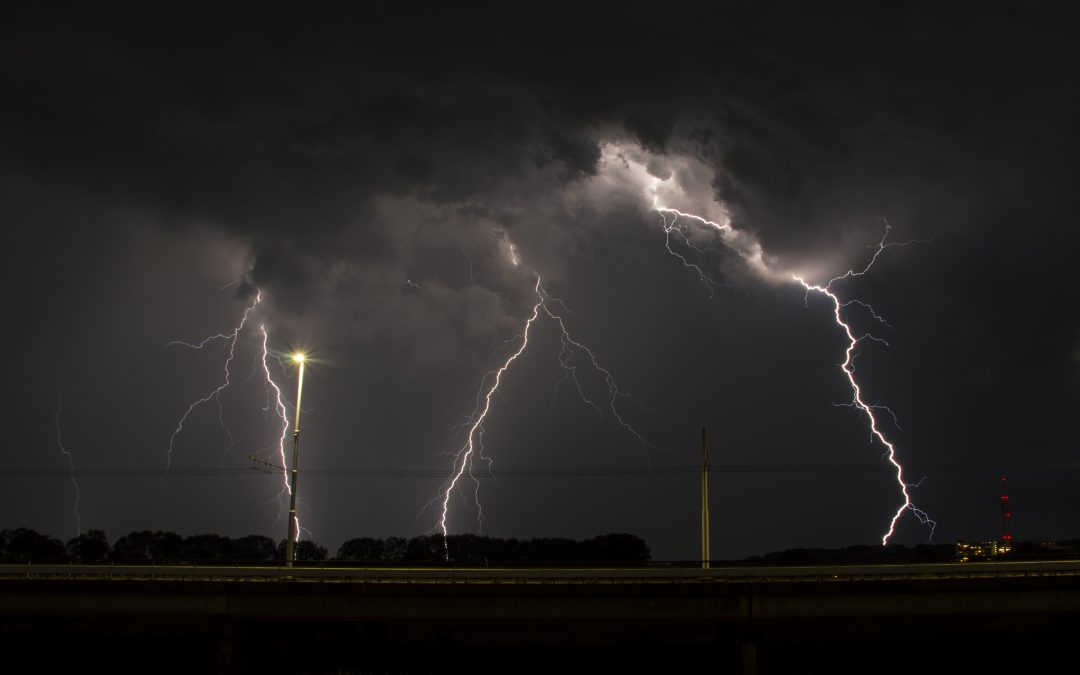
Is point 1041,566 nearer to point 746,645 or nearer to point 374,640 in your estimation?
point 746,645

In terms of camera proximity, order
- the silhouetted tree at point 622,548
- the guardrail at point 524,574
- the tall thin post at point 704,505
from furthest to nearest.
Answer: the silhouetted tree at point 622,548 → the tall thin post at point 704,505 → the guardrail at point 524,574

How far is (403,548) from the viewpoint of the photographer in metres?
92.2

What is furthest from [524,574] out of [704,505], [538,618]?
[704,505]

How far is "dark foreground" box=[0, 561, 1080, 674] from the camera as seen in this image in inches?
1045

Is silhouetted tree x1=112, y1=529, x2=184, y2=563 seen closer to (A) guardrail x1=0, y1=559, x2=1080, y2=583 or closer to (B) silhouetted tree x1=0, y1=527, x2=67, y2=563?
(B) silhouetted tree x1=0, y1=527, x2=67, y2=563

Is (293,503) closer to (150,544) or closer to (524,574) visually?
(524,574)

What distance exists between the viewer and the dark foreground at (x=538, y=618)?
87.1ft

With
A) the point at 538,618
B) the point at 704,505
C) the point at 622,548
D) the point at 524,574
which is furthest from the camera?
the point at 622,548

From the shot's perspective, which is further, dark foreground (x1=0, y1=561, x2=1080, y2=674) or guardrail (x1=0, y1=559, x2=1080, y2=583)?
guardrail (x1=0, y1=559, x2=1080, y2=583)

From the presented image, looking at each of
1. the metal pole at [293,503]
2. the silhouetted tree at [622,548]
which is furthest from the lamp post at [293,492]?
the silhouetted tree at [622,548]

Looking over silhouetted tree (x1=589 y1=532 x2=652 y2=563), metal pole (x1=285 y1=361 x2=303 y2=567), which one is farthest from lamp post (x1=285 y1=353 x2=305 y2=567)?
silhouetted tree (x1=589 y1=532 x2=652 y2=563)

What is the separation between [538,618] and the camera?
26312 millimetres

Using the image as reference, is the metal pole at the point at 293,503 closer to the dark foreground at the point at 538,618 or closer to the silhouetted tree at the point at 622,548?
the dark foreground at the point at 538,618

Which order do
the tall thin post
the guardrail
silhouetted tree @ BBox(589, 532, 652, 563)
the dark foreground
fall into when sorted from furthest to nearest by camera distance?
silhouetted tree @ BBox(589, 532, 652, 563) → the tall thin post → the guardrail → the dark foreground
